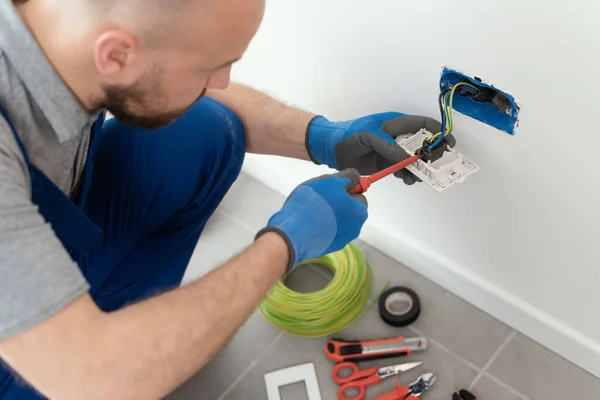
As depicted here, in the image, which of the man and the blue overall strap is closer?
the man

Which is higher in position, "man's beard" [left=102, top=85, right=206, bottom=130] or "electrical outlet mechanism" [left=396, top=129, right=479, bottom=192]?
"man's beard" [left=102, top=85, right=206, bottom=130]

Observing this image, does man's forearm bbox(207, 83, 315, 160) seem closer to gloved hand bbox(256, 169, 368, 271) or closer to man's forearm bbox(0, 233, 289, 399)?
gloved hand bbox(256, 169, 368, 271)

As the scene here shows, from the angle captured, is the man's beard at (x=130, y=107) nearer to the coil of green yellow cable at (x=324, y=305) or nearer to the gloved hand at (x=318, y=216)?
the gloved hand at (x=318, y=216)

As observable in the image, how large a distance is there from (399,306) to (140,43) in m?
0.91

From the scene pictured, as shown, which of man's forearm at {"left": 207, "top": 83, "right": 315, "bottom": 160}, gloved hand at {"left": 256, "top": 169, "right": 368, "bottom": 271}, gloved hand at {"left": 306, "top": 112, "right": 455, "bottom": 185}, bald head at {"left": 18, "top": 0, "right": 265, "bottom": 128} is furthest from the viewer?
man's forearm at {"left": 207, "top": 83, "right": 315, "bottom": 160}

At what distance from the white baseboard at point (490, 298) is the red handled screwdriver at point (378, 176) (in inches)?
15.6

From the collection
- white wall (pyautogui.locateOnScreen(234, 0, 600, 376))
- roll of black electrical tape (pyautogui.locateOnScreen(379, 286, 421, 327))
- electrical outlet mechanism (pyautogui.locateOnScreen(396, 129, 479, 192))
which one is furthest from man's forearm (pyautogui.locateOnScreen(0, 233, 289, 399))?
roll of black electrical tape (pyautogui.locateOnScreen(379, 286, 421, 327))

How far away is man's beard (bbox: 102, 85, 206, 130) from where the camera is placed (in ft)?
2.88

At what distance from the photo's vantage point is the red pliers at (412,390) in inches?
50.6

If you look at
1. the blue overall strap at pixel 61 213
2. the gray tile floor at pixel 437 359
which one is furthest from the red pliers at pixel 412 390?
the blue overall strap at pixel 61 213

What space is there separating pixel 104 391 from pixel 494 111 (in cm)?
72

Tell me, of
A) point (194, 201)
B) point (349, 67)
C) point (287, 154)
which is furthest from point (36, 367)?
point (349, 67)

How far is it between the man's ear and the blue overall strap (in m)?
0.14

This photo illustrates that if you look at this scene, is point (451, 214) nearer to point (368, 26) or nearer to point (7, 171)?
point (368, 26)
